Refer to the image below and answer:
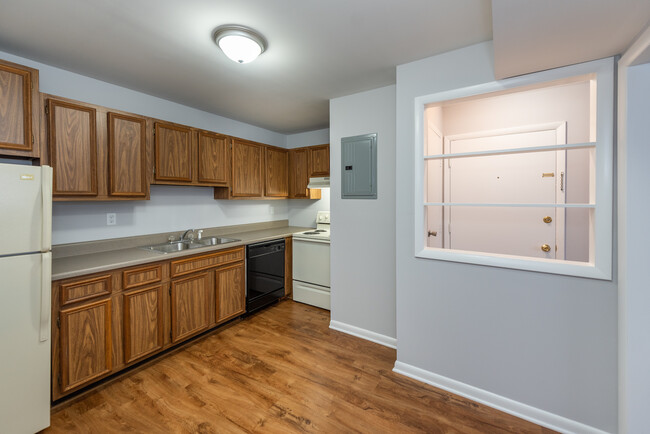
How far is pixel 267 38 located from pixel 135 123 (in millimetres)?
1461

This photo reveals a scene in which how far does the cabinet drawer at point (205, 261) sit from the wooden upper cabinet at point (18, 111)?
122cm

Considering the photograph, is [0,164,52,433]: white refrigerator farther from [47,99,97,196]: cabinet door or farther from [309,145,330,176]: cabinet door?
[309,145,330,176]: cabinet door

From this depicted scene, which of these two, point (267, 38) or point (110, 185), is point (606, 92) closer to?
point (267, 38)

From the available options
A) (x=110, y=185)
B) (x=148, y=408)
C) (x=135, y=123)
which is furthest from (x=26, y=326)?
(x=135, y=123)

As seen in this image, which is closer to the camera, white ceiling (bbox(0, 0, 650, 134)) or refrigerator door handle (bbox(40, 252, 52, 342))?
white ceiling (bbox(0, 0, 650, 134))

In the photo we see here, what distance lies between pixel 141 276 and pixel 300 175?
Answer: 2.35 m

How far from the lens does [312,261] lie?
3455 mm

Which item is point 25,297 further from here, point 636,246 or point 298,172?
point 636,246

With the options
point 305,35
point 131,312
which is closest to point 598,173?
point 305,35

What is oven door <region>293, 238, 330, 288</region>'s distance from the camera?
335cm

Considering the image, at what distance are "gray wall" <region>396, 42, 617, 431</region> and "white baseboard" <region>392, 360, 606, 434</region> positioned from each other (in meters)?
0.03

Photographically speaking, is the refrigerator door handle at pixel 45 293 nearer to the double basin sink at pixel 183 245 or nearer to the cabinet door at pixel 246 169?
the double basin sink at pixel 183 245

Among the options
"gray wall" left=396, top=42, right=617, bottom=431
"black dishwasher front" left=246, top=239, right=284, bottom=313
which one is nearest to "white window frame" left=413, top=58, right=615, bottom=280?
"gray wall" left=396, top=42, right=617, bottom=431

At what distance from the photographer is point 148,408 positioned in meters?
1.78
